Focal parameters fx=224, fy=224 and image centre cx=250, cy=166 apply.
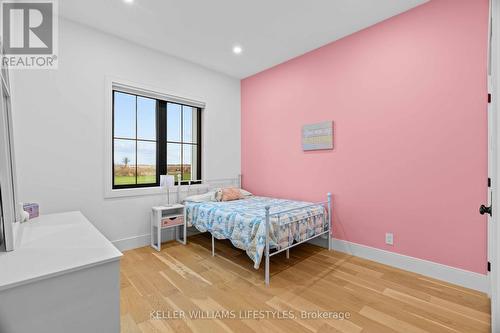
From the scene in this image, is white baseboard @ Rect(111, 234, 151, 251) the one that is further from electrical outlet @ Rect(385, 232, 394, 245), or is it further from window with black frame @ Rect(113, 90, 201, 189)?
electrical outlet @ Rect(385, 232, 394, 245)

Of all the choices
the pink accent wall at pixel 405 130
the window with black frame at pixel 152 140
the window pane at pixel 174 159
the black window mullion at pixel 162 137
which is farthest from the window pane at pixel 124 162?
the pink accent wall at pixel 405 130

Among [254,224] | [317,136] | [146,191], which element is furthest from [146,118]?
[317,136]

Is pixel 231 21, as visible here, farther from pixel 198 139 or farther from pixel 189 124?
pixel 198 139

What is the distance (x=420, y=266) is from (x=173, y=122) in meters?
3.74

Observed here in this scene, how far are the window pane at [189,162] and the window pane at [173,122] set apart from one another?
23 cm

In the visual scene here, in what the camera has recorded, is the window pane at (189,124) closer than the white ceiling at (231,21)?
No

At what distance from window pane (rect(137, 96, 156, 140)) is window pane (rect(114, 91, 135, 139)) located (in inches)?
3.2

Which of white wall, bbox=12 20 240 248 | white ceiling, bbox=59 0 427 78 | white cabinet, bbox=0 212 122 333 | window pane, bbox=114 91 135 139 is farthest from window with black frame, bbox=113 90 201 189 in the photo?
white cabinet, bbox=0 212 122 333

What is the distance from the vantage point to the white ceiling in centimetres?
235

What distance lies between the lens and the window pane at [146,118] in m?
3.29

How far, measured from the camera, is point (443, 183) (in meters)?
2.24

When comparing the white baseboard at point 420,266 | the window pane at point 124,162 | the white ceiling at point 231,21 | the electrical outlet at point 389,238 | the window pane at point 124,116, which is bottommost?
the white baseboard at point 420,266

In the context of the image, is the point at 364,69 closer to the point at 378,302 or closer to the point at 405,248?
the point at 405,248

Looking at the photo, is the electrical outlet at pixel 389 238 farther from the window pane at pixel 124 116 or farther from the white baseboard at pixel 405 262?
the window pane at pixel 124 116
